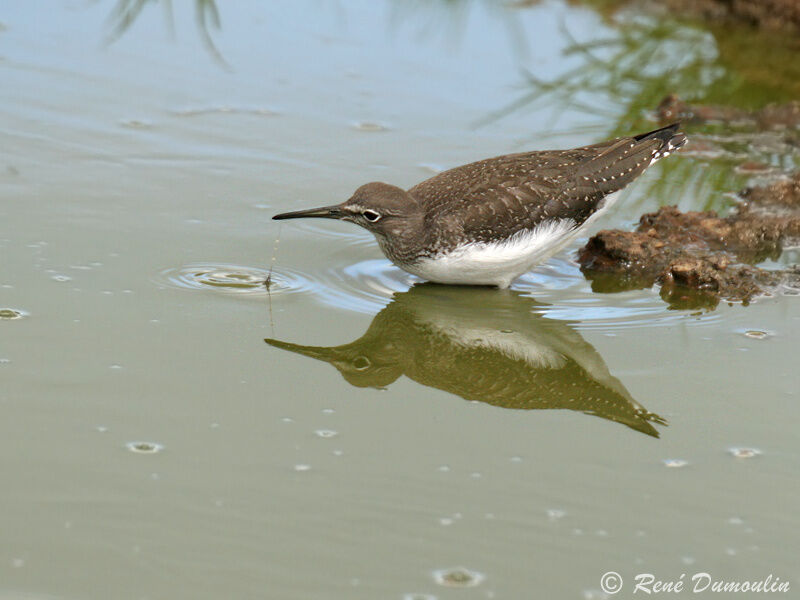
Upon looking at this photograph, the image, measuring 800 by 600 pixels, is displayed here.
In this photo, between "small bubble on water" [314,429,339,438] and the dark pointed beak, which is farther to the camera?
the dark pointed beak

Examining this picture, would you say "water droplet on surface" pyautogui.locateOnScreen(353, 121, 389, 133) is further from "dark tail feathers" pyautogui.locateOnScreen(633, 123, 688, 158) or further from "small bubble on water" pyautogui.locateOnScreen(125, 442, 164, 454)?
"small bubble on water" pyautogui.locateOnScreen(125, 442, 164, 454)

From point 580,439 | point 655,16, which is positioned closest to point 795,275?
point 580,439

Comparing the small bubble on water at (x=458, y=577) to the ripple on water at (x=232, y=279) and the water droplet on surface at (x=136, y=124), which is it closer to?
the ripple on water at (x=232, y=279)

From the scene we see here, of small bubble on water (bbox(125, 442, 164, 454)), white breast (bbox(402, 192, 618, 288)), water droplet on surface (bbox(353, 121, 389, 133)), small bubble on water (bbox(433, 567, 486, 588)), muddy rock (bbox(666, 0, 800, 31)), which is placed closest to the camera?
small bubble on water (bbox(433, 567, 486, 588))

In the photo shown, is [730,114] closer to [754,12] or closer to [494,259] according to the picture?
[754,12]

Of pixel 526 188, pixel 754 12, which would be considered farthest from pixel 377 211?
pixel 754 12

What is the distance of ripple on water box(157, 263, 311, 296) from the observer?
22.5 feet

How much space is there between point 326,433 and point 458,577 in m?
1.18

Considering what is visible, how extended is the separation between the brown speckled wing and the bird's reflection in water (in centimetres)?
47

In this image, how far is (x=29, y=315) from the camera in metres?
6.29

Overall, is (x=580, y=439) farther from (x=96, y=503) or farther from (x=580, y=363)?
(x=96, y=503)

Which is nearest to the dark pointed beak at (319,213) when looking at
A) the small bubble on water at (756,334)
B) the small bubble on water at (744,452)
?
the small bubble on water at (756,334)

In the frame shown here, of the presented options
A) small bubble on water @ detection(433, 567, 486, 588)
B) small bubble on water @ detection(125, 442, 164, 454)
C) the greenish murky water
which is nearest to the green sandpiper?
the greenish murky water

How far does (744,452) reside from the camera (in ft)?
17.8
